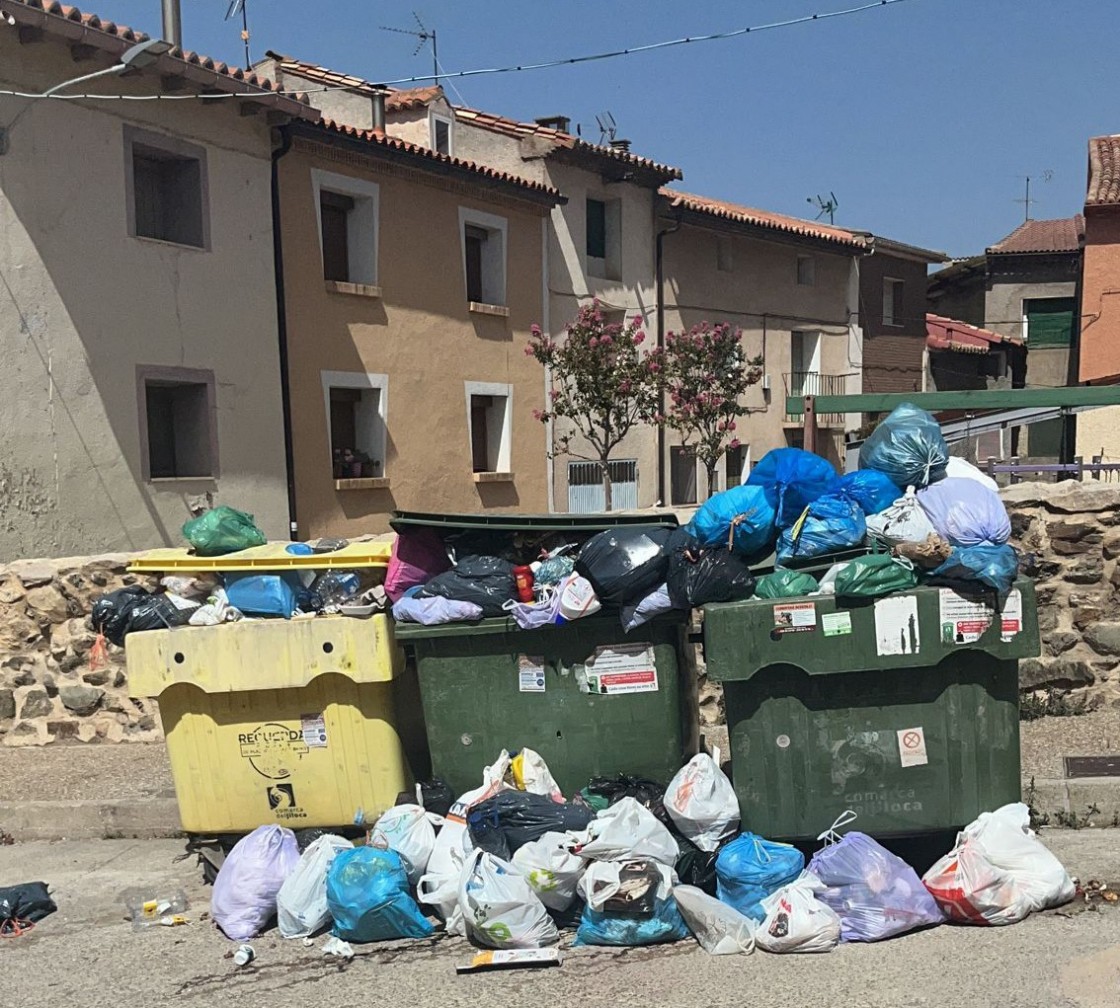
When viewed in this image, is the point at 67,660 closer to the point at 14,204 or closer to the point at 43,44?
the point at 14,204

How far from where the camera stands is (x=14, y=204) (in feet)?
35.0

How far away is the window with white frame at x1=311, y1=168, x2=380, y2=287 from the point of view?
1512cm

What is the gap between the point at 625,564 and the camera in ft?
14.9

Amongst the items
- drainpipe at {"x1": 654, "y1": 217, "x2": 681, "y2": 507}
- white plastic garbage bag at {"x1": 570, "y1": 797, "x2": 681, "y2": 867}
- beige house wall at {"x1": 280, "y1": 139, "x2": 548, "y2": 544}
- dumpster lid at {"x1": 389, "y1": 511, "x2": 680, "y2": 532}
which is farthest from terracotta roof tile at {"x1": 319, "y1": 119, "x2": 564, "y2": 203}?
white plastic garbage bag at {"x1": 570, "y1": 797, "x2": 681, "y2": 867}

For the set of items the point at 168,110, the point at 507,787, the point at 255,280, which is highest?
the point at 168,110

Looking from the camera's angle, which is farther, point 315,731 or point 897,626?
point 315,731

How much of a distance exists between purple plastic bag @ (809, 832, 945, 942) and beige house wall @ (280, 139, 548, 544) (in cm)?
1043

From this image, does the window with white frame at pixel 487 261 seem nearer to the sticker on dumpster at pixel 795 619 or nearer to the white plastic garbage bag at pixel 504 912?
the sticker on dumpster at pixel 795 619

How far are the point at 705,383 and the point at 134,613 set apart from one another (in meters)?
15.5

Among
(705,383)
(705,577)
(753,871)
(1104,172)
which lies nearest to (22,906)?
(753,871)

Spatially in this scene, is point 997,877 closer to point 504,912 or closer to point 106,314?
point 504,912

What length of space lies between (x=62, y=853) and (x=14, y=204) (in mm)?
Answer: 7470

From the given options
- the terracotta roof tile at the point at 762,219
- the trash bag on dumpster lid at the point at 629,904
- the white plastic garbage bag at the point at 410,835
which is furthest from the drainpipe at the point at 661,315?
the trash bag on dumpster lid at the point at 629,904

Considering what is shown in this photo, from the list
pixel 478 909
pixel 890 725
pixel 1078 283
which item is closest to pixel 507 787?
pixel 478 909
